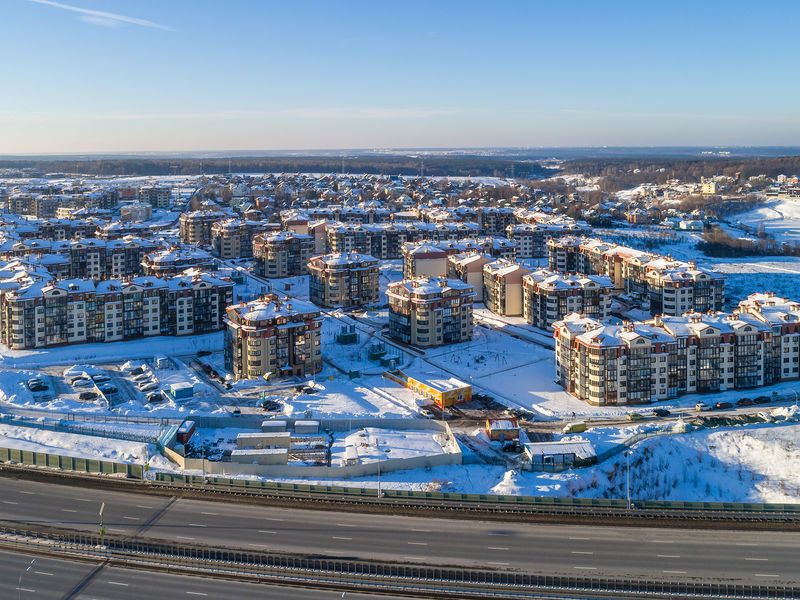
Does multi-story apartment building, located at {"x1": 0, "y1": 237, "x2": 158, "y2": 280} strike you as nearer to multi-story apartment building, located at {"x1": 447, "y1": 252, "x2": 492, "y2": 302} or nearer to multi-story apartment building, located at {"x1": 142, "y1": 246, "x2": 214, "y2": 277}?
multi-story apartment building, located at {"x1": 142, "y1": 246, "x2": 214, "y2": 277}

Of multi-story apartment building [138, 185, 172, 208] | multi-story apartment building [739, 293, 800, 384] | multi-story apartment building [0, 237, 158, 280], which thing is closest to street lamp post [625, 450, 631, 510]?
multi-story apartment building [739, 293, 800, 384]

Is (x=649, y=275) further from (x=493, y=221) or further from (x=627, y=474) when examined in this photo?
(x=493, y=221)

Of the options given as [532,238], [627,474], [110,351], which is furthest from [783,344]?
[532,238]

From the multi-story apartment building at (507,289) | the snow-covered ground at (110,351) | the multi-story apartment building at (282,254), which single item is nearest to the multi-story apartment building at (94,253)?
the multi-story apartment building at (282,254)

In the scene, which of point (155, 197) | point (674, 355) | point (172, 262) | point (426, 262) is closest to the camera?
point (674, 355)

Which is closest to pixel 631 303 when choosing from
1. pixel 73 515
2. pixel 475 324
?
pixel 475 324

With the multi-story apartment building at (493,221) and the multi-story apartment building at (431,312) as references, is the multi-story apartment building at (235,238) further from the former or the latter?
the multi-story apartment building at (431,312)
